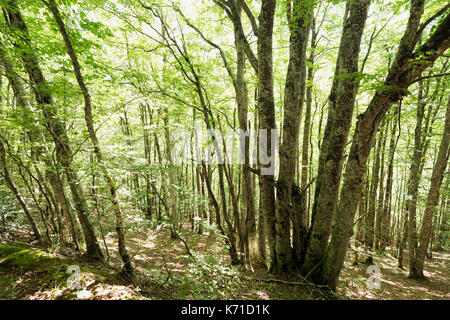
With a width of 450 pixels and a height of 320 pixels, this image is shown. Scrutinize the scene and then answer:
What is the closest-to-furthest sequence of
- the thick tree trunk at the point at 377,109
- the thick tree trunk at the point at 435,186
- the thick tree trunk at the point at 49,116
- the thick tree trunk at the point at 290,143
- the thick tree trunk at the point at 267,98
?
the thick tree trunk at the point at 377,109, the thick tree trunk at the point at 49,116, the thick tree trunk at the point at 267,98, the thick tree trunk at the point at 290,143, the thick tree trunk at the point at 435,186

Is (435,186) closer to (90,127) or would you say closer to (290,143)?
(290,143)

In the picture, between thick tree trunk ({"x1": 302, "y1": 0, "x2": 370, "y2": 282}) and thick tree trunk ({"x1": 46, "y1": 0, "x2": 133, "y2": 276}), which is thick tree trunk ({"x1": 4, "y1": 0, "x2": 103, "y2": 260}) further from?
thick tree trunk ({"x1": 302, "y1": 0, "x2": 370, "y2": 282})

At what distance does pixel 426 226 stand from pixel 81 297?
1055cm

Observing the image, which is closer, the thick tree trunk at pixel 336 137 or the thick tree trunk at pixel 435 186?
the thick tree trunk at pixel 336 137

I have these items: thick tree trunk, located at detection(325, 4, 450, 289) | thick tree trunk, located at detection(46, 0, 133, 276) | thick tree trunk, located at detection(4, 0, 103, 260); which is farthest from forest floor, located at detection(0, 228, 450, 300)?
thick tree trunk, located at detection(325, 4, 450, 289)

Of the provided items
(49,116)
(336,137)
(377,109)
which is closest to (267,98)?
(336,137)

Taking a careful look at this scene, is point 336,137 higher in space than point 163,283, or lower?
higher

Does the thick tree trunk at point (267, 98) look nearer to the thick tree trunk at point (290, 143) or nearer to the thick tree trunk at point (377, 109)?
the thick tree trunk at point (290, 143)

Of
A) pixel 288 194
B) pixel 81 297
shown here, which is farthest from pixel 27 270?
pixel 288 194

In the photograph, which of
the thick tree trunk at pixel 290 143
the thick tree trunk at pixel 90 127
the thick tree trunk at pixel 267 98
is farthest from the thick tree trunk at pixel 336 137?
the thick tree trunk at pixel 90 127

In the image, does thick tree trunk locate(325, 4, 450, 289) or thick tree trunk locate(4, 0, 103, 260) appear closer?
thick tree trunk locate(325, 4, 450, 289)

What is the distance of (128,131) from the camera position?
42.0ft
